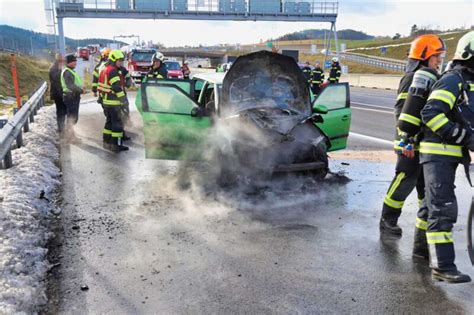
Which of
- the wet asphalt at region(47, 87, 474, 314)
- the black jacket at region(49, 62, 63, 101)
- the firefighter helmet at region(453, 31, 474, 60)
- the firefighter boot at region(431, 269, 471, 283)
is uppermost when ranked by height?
the firefighter helmet at region(453, 31, 474, 60)

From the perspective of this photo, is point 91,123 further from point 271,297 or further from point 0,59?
point 0,59

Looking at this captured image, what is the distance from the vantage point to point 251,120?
19.6 ft

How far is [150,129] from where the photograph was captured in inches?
254

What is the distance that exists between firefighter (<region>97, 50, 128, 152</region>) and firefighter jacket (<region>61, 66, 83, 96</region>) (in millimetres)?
988

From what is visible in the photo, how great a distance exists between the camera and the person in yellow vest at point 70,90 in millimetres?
9406

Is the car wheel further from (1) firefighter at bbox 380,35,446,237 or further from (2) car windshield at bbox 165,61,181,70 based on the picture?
(2) car windshield at bbox 165,61,181,70

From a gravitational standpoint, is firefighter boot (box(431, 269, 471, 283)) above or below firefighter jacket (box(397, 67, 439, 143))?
below

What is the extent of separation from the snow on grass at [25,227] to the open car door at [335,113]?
411 centimetres

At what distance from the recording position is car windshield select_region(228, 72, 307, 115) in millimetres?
6577

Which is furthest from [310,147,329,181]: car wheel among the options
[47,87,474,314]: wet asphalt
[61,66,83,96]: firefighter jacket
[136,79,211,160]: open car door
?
Answer: [61,66,83,96]: firefighter jacket

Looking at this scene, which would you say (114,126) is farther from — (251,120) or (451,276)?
(451,276)

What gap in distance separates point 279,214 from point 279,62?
2.68 m

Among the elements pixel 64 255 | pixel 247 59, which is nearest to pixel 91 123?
pixel 247 59

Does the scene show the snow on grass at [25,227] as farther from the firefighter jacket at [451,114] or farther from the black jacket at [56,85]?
the firefighter jacket at [451,114]
